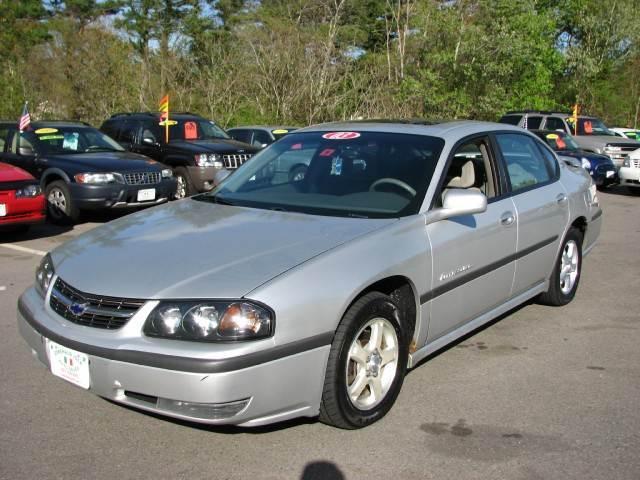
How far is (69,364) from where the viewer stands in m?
3.34

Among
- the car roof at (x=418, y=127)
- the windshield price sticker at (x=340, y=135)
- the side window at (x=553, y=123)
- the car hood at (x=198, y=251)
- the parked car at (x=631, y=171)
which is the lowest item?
the parked car at (x=631, y=171)

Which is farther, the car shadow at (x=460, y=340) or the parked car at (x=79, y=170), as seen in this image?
the parked car at (x=79, y=170)

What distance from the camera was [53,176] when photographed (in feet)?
34.0

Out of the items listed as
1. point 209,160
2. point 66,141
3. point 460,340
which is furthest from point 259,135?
point 460,340

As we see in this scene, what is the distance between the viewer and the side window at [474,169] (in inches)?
185

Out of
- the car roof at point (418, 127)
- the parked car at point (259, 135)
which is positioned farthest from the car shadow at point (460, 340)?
the parked car at point (259, 135)

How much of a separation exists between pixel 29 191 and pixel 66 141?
100 inches

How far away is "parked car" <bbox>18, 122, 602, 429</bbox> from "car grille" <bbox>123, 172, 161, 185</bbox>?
18.3 ft

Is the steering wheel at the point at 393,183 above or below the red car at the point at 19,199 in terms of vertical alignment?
above

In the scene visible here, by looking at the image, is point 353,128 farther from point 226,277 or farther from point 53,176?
point 53,176

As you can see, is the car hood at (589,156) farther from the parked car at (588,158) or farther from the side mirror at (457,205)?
the side mirror at (457,205)

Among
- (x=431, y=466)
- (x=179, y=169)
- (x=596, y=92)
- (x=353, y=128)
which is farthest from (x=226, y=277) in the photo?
(x=596, y=92)

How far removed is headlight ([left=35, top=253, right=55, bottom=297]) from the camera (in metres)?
3.78

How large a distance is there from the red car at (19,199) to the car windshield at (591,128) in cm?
1375
